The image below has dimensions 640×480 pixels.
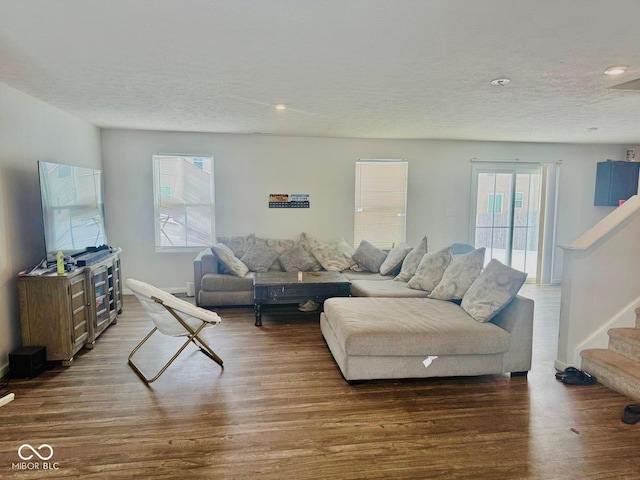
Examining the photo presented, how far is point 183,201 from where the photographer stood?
609cm

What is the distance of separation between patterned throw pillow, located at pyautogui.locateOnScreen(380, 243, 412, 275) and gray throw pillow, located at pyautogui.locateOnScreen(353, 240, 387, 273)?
17 centimetres

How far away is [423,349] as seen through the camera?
3.13 metres

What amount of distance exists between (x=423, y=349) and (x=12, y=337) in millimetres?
3375

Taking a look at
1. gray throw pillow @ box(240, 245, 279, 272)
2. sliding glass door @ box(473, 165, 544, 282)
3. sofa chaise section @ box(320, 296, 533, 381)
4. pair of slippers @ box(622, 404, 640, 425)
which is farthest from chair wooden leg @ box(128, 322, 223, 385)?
sliding glass door @ box(473, 165, 544, 282)

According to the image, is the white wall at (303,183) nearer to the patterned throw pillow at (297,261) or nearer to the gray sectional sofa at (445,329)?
the patterned throw pillow at (297,261)

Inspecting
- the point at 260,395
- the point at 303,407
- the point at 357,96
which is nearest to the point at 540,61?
the point at 357,96

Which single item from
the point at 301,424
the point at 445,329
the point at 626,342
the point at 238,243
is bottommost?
the point at 301,424

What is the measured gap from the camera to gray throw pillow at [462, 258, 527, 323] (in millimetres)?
3275

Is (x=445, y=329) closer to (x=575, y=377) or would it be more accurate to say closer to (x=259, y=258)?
(x=575, y=377)

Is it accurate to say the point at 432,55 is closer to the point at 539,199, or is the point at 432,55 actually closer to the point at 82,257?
the point at 82,257

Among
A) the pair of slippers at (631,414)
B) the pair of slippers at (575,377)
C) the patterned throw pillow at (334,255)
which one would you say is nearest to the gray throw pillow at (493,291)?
the pair of slippers at (575,377)

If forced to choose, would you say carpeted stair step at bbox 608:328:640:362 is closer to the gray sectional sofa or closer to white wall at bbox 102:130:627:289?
the gray sectional sofa

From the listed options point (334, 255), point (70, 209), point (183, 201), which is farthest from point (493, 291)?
point (183, 201)

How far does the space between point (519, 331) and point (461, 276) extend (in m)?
0.79
